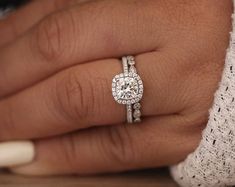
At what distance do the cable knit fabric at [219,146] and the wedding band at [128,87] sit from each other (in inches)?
3.3

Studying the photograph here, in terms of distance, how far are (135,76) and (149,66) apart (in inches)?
0.9

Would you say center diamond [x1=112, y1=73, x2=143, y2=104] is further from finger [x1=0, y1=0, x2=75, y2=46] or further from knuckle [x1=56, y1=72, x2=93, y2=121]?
finger [x1=0, y1=0, x2=75, y2=46]

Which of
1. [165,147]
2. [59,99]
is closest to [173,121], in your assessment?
→ [165,147]

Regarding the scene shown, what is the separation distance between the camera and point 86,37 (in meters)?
0.54

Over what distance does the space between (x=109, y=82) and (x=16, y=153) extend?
5.7 inches

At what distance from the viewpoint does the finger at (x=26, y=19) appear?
2.16ft

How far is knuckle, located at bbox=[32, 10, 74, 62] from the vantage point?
544 mm

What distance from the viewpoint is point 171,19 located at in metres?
0.53

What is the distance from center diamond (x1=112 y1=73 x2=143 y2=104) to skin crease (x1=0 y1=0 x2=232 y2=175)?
11 mm

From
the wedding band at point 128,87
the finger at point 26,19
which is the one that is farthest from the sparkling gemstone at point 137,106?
the finger at point 26,19

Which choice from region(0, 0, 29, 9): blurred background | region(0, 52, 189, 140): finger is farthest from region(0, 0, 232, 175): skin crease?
region(0, 0, 29, 9): blurred background

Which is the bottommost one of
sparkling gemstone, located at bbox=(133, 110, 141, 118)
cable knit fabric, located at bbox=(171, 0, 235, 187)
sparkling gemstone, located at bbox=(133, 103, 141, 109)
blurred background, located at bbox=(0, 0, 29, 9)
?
cable knit fabric, located at bbox=(171, 0, 235, 187)

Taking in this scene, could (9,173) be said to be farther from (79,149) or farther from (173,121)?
(173,121)

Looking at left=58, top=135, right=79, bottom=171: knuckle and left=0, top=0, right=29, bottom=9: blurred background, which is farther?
left=0, top=0, right=29, bottom=9: blurred background
